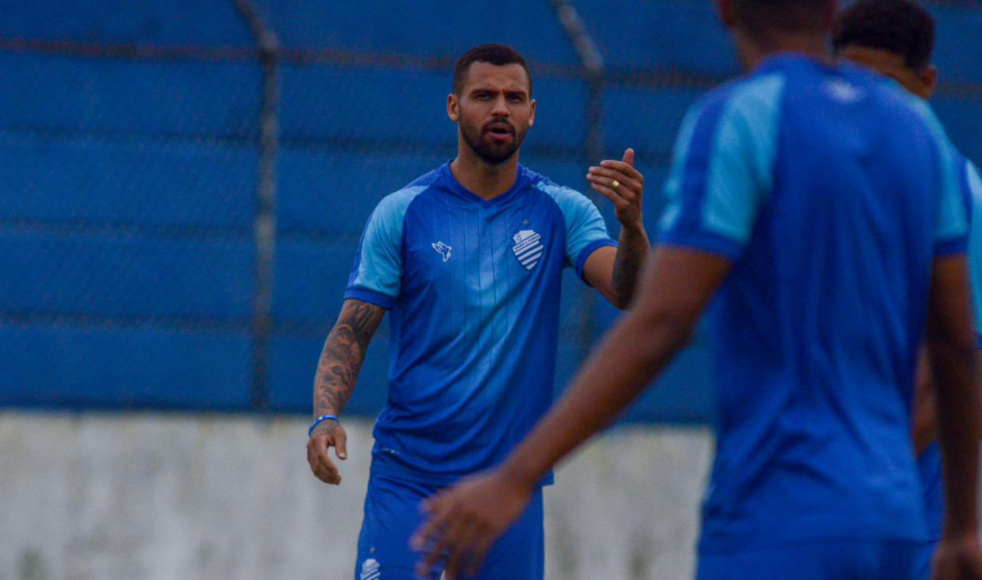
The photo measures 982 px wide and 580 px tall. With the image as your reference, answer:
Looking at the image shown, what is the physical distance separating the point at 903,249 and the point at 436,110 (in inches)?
231

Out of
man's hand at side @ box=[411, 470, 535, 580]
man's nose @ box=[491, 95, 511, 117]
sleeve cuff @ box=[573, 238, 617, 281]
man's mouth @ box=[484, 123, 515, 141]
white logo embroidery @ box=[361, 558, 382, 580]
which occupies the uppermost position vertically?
man's nose @ box=[491, 95, 511, 117]

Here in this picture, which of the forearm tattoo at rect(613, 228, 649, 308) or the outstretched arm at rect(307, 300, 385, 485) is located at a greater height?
the forearm tattoo at rect(613, 228, 649, 308)

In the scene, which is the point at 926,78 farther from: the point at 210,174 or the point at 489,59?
the point at 210,174

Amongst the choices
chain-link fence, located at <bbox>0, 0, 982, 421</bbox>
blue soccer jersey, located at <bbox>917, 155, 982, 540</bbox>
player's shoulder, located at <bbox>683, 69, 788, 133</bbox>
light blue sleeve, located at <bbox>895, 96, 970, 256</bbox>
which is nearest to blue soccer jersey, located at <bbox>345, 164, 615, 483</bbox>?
blue soccer jersey, located at <bbox>917, 155, 982, 540</bbox>

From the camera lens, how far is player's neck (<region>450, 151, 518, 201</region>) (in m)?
4.93

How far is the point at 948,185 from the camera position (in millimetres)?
2568

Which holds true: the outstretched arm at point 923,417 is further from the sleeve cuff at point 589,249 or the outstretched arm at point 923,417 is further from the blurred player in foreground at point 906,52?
the sleeve cuff at point 589,249

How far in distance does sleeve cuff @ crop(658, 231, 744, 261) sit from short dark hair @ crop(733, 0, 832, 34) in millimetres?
406

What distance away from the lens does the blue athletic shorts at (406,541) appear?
4.63 meters

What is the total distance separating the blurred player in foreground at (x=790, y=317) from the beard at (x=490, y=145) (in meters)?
2.37

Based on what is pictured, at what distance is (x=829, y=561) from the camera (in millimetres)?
2396

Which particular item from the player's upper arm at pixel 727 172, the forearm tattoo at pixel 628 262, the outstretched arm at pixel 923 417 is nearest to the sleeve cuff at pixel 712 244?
the player's upper arm at pixel 727 172

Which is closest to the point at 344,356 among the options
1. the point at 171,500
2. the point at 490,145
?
the point at 490,145

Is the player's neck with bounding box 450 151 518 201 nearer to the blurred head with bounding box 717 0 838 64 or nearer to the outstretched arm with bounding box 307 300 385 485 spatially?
the outstretched arm with bounding box 307 300 385 485
